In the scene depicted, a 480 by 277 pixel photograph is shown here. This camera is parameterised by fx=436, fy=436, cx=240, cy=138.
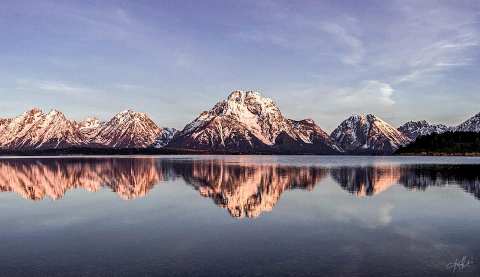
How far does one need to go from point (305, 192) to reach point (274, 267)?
4235 cm

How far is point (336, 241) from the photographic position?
103 ft

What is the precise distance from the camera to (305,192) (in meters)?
65.8

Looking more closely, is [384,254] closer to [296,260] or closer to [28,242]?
[296,260]

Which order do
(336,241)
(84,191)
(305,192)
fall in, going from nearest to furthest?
(336,241) → (305,192) → (84,191)

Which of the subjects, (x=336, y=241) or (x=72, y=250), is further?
(x=336, y=241)

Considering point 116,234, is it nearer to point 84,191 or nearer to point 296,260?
point 296,260

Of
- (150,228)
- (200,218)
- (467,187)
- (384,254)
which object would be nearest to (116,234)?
(150,228)

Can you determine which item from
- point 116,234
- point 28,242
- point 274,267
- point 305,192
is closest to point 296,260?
point 274,267

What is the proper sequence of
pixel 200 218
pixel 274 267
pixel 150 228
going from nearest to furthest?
pixel 274 267
pixel 150 228
pixel 200 218

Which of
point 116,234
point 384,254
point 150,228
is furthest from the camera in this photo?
point 150,228

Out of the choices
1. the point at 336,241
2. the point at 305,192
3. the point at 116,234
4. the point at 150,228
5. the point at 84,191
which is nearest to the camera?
the point at 336,241

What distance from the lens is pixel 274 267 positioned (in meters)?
24.2

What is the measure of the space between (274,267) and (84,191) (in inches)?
2103

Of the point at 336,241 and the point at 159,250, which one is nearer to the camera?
the point at 159,250
